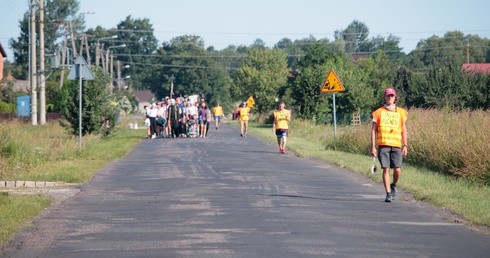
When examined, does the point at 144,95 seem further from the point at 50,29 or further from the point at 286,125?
the point at 286,125

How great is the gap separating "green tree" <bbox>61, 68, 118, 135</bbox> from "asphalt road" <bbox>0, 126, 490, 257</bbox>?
1861cm

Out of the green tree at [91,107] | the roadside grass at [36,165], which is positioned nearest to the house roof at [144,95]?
the green tree at [91,107]

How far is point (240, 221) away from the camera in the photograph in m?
12.7

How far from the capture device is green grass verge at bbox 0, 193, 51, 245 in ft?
40.1

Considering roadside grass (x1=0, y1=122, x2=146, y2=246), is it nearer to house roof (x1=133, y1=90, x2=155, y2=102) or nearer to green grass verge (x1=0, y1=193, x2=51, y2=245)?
green grass verge (x1=0, y1=193, x2=51, y2=245)

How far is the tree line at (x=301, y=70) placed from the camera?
61278 millimetres

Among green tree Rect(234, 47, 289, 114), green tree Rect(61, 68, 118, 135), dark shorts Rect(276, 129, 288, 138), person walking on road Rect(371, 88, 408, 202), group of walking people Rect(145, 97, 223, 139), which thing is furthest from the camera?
green tree Rect(234, 47, 289, 114)

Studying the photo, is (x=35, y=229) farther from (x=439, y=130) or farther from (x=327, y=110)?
(x=327, y=110)

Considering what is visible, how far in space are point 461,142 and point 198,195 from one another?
8362 mm

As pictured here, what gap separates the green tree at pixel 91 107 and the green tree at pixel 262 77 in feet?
185

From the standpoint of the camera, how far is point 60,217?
44.9 ft

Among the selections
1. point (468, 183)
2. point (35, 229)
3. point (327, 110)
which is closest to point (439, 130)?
point (468, 183)

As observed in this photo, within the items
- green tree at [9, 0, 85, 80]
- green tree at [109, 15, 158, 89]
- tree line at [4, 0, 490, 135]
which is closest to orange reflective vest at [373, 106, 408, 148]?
tree line at [4, 0, 490, 135]

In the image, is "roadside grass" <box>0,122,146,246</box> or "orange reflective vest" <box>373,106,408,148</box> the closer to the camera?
"roadside grass" <box>0,122,146,246</box>
